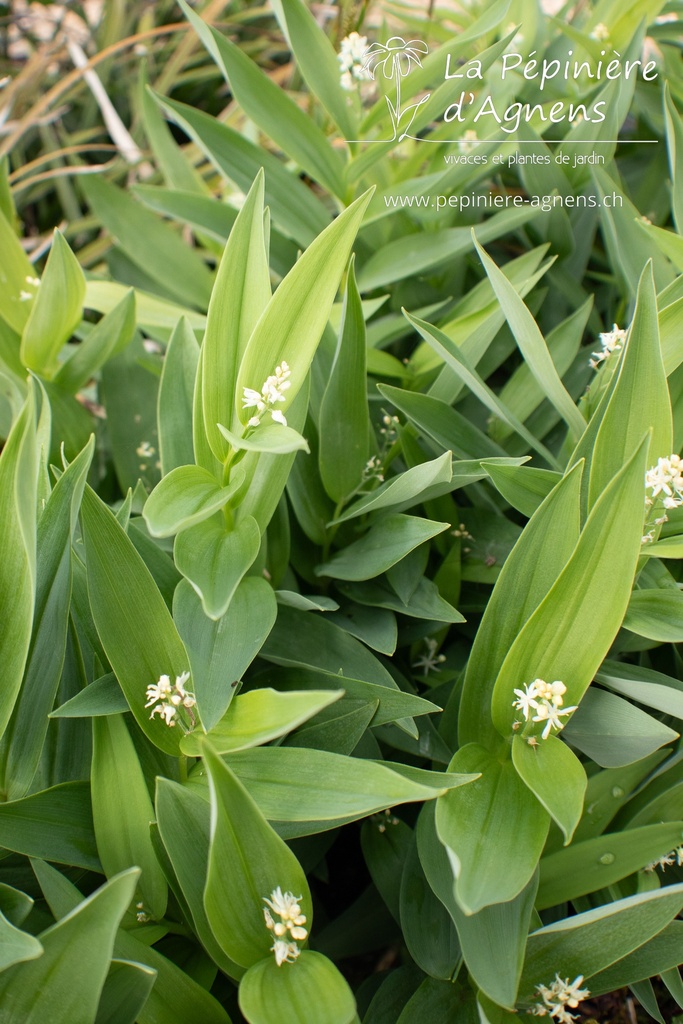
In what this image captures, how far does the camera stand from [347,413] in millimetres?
635

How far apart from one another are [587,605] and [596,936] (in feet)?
0.66

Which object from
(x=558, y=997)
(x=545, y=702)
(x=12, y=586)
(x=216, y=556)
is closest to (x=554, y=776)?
(x=545, y=702)

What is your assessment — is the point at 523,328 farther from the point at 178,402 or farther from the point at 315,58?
the point at 315,58

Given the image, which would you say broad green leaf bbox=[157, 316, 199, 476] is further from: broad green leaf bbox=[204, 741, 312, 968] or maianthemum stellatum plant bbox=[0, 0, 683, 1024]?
broad green leaf bbox=[204, 741, 312, 968]

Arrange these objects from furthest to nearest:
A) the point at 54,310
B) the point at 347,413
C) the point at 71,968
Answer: the point at 54,310
the point at 347,413
the point at 71,968

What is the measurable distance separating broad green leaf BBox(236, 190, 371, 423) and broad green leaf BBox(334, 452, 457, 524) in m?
0.10

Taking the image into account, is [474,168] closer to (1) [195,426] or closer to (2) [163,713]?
(1) [195,426]

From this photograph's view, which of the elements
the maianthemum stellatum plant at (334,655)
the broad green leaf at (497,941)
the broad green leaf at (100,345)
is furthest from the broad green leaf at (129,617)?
the broad green leaf at (100,345)

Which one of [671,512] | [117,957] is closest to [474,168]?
[671,512]

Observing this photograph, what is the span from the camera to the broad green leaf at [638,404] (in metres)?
→ 0.51

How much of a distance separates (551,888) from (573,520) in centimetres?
26

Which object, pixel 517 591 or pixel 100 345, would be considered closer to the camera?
pixel 517 591

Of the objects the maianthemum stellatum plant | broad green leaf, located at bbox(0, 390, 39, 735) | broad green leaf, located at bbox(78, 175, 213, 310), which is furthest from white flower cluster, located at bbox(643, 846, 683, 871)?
broad green leaf, located at bbox(78, 175, 213, 310)

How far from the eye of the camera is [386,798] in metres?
0.41
